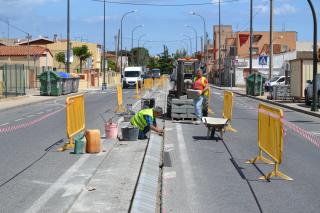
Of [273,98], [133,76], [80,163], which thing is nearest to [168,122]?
[80,163]

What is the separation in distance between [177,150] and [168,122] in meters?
7.04

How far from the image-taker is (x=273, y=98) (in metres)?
38.7

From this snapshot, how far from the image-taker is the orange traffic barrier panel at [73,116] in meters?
13.0

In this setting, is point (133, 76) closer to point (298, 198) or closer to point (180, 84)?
point (180, 84)

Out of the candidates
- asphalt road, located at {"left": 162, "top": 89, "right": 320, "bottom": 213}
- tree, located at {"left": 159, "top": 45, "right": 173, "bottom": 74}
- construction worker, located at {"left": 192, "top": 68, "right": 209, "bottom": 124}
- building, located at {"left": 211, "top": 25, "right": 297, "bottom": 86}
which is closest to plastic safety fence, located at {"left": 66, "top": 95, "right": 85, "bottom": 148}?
asphalt road, located at {"left": 162, "top": 89, "right": 320, "bottom": 213}

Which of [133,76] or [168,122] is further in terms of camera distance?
[133,76]

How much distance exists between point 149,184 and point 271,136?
8.33 ft

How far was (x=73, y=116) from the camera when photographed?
44.6 feet

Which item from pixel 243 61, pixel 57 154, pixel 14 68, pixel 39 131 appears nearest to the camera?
pixel 57 154

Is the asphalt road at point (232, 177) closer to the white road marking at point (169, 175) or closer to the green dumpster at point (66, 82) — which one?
the white road marking at point (169, 175)

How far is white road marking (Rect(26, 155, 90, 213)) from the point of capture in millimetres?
7557

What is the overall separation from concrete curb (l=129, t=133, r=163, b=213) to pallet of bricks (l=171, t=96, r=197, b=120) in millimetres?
7473

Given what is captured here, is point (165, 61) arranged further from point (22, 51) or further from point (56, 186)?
point (56, 186)

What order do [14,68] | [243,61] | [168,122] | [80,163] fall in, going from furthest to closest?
[243,61]
[14,68]
[168,122]
[80,163]
